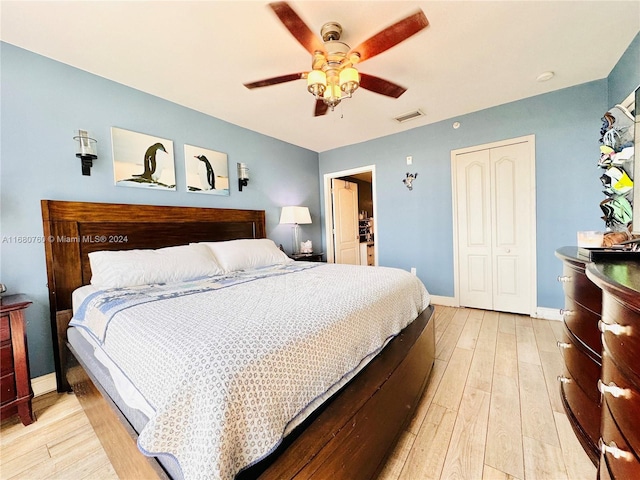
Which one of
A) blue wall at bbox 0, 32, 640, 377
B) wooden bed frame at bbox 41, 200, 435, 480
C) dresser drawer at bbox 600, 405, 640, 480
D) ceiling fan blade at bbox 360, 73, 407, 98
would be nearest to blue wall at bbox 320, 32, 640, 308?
blue wall at bbox 0, 32, 640, 377

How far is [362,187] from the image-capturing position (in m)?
6.78

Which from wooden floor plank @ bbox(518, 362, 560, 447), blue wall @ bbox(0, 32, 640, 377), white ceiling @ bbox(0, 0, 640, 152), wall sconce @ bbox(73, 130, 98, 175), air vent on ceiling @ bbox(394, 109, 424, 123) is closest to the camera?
wooden floor plank @ bbox(518, 362, 560, 447)

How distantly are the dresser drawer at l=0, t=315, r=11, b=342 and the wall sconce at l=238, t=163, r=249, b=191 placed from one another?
231cm

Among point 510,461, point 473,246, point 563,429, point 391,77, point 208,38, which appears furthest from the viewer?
point 473,246

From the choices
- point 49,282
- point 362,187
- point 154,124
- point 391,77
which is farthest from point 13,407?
point 362,187

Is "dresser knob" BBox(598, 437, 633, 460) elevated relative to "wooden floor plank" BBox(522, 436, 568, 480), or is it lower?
elevated

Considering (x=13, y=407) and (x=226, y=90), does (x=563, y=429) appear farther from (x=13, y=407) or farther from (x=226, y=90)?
(x=226, y=90)

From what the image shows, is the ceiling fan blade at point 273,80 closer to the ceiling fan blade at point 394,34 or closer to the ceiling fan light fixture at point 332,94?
the ceiling fan light fixture at point 332,94

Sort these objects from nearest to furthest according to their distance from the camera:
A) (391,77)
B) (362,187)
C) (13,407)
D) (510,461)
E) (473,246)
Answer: (510,461), (13,407), (391,77), (473,246), (362,187)

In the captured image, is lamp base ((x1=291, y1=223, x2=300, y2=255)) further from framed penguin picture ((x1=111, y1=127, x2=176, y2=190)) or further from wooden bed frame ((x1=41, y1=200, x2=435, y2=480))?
framed penguin picture ((x1=111, y1=127, x2=176, y2=190))

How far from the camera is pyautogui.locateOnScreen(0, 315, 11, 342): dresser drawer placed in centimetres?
156

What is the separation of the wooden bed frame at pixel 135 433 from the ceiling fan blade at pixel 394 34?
69.0 inches

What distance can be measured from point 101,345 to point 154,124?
2197 mm

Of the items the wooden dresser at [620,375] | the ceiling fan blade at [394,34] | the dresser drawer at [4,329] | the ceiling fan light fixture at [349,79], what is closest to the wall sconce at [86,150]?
the dresser drawer at [4,329]
